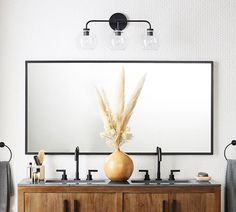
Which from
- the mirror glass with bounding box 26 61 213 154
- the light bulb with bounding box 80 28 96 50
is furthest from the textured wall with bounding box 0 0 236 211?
the light bulb with bounding box 80 28 96 50

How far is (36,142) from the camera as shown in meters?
4.03

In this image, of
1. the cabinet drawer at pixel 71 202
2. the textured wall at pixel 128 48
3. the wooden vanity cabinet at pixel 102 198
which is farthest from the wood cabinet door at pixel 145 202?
the textured wall at pixel 128 48

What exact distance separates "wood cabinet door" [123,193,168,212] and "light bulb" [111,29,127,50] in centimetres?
105

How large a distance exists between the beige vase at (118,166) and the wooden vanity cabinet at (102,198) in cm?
14

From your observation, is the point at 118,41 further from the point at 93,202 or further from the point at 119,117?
the point at 93,202

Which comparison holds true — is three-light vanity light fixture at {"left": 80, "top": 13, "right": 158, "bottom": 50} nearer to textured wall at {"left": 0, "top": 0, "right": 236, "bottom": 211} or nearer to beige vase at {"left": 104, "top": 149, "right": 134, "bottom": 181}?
textured wall at {"left": 0, "top": 0, "right": 236, "bottom": 211}

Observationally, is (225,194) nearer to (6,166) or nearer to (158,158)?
(158,158)

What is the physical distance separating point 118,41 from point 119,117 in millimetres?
542

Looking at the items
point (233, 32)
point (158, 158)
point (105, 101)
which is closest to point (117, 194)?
point (158, 158)

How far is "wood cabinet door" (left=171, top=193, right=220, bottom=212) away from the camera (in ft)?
12.1

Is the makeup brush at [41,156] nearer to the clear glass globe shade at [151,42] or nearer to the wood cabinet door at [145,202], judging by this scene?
the wood cabinet door at [145,202]

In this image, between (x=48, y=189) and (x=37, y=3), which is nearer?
(x=48, y=189)

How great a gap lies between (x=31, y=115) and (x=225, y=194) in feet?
5.12

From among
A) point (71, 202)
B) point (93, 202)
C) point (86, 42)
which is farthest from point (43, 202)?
point (86, 42)
